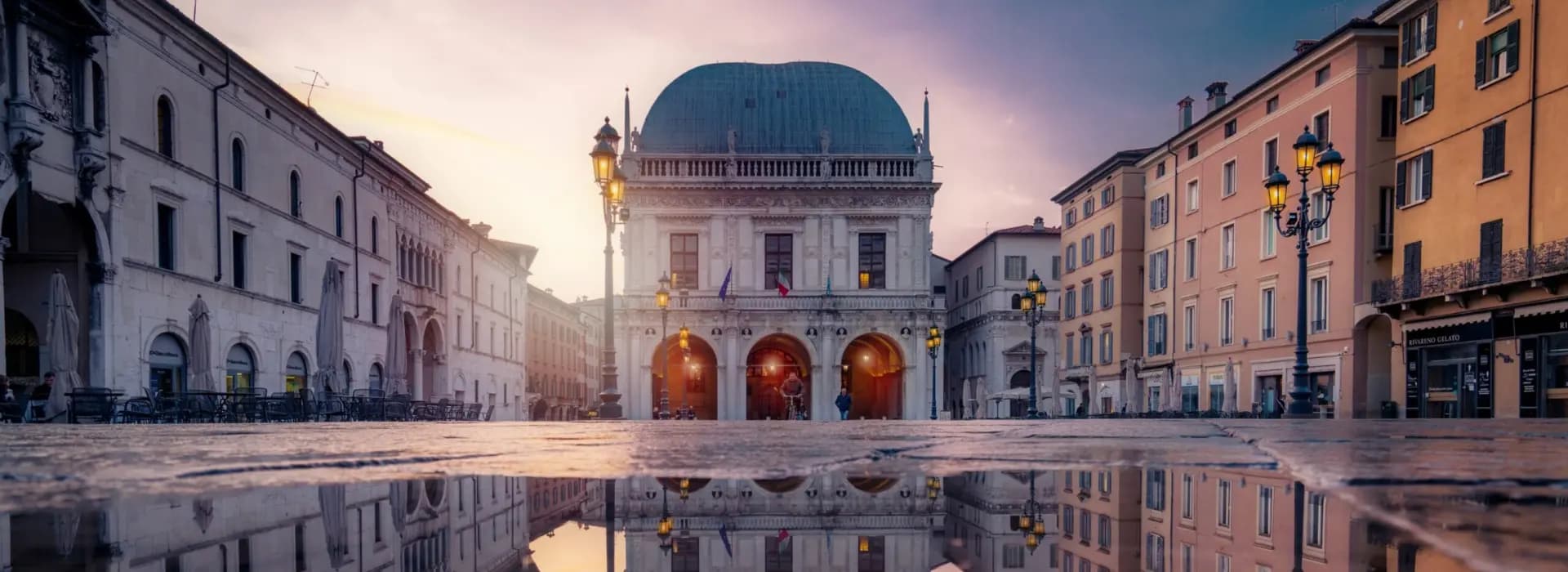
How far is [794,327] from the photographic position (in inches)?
1761

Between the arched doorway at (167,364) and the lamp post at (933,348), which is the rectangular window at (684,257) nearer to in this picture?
the lamp post at (933,348)

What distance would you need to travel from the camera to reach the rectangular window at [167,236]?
863 inches

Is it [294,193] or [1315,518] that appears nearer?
[1315,518]

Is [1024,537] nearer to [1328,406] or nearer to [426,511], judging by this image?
[426,511]

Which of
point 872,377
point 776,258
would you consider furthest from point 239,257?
point 872,377

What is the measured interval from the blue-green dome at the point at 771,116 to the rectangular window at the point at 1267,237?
20.5 metres

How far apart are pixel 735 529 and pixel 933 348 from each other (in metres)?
37.9

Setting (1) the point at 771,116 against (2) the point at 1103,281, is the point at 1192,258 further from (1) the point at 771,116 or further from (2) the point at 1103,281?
(1) the point at 771,116

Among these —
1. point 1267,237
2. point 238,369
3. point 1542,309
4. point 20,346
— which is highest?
point 1267,237

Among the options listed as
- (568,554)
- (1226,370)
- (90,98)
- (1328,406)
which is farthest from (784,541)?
(1328,406)

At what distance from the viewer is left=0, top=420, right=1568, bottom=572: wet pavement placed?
1719 mm

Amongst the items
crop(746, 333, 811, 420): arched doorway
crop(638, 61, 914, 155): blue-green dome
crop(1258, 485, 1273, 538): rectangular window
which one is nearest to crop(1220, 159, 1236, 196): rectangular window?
crop(638, 61, 914, 155): blue-green dome

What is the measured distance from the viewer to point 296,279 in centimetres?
2894

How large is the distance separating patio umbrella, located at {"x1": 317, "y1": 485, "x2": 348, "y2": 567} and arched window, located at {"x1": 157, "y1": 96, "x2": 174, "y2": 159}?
23493 mm
